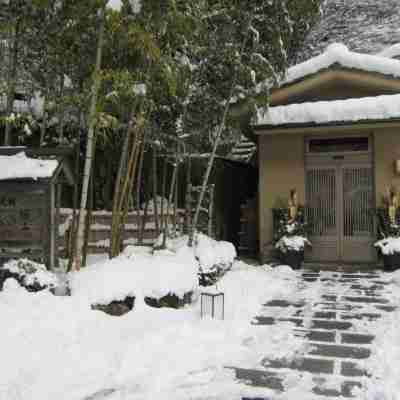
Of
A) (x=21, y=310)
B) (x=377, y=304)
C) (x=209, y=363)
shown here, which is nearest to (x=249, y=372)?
(x=209, y=363)

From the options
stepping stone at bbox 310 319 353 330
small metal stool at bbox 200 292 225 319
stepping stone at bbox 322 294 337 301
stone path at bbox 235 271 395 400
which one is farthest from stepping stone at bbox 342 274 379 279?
small metal stool at bbox 200 292 225 319

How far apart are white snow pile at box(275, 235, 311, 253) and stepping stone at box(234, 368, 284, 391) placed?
5201 millimetres

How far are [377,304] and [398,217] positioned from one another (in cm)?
301

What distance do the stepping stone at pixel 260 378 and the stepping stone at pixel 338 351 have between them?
690mm

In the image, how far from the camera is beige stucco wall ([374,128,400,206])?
895cm

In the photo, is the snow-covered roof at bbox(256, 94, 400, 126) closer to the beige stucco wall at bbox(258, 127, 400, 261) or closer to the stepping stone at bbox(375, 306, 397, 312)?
the beige stucco wall at bbox(258, 127, 400, 261)

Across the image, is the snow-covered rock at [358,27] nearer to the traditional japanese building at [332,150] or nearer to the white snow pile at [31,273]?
the traditional japanese building at [332,150]

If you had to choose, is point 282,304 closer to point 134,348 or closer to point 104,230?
point 134,348

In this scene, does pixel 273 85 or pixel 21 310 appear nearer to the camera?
pixel 21 310

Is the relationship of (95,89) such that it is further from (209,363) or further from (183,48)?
(209,363)

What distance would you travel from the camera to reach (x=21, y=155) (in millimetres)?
5129

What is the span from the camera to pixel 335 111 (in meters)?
8.56

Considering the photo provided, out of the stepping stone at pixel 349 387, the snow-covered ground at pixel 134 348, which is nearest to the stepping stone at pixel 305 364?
the snow-covered ground at pixel 134 348

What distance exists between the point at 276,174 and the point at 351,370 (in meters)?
6.17
